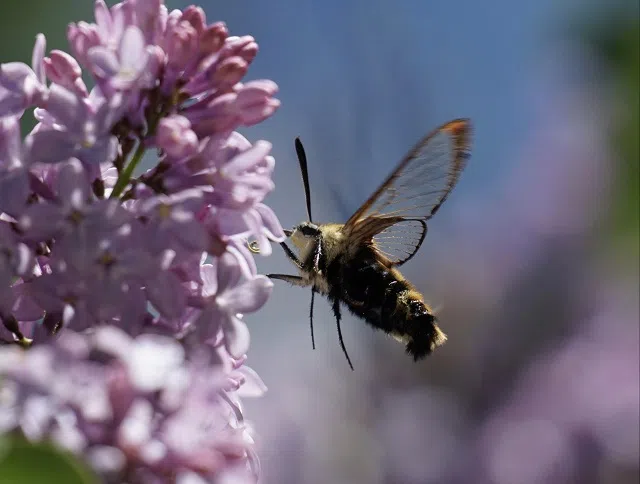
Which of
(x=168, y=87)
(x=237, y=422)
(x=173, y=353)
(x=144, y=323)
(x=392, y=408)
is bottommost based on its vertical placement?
(x=392, y=408)

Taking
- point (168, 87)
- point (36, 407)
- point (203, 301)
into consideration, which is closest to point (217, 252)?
point (203, 301)

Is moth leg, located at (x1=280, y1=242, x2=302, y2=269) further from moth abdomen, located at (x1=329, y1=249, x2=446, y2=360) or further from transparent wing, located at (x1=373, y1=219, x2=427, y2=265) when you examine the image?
transparent wing, located at (x1=373, y1=219, x2=427, y2=265)

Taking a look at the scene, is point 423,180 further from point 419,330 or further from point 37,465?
point 37,465

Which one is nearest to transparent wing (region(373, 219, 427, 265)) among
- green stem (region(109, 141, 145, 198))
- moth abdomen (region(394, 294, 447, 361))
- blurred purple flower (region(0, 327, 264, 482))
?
moth abdomen (region(394, 294, 447, 361))

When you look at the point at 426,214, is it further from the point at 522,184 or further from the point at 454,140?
the point at 522,184

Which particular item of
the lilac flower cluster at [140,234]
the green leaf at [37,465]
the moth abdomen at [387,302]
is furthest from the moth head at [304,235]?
the green leaf at [37,465]

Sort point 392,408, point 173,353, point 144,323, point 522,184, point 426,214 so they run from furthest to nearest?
1. point 522,184
2. point 392,408
3. point 426,214
4. point 144,323
5. point 173,353
